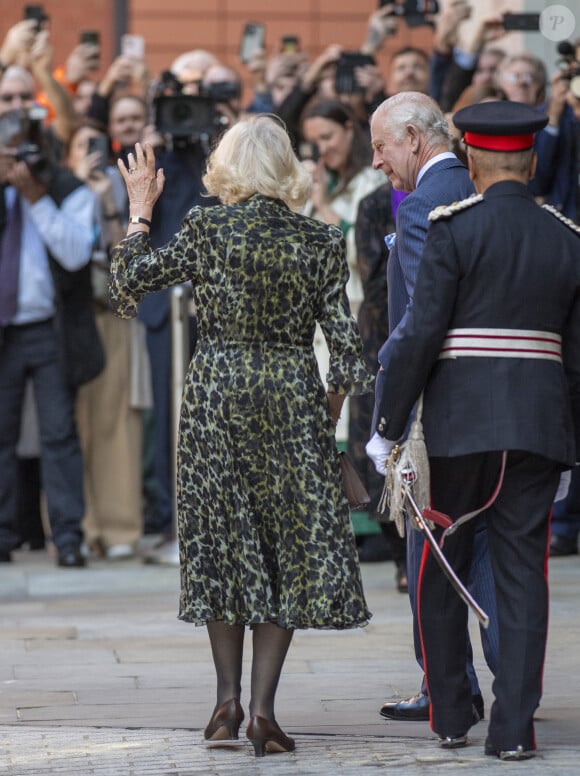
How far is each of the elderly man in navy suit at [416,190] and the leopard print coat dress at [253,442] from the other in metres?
0.28

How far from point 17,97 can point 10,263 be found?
1.30 meters

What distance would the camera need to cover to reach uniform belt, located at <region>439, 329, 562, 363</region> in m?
4.68

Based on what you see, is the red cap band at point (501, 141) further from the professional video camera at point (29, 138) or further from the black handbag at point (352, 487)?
the professional video camera at point (29, 138)

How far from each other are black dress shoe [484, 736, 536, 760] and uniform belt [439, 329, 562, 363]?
1056 millimetres

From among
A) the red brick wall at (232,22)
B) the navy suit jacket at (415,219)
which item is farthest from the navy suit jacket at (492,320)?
the red brick wall at (232,22)

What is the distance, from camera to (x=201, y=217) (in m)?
5.04

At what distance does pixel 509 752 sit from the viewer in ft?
15.5

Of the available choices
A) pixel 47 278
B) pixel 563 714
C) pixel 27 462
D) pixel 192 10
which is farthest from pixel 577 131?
pixel 192 10

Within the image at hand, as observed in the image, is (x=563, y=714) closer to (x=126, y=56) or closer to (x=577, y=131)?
(x=577, y=131)

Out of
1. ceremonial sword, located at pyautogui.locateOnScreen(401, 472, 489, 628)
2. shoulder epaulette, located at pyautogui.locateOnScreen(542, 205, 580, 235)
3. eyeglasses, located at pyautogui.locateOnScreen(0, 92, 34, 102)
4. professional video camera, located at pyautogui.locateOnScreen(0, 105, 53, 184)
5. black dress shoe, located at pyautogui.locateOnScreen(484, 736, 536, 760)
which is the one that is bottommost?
black dress shoe, located at pyautogui.locateOnScreen(484, 736, 536, 760)

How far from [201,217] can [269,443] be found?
26.6 inches

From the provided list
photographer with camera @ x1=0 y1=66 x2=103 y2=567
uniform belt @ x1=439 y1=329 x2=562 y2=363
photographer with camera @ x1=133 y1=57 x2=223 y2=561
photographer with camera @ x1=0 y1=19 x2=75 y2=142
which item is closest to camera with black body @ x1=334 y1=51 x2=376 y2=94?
photographer with camera @ x1=133 y1=57 x2=223 y2=561

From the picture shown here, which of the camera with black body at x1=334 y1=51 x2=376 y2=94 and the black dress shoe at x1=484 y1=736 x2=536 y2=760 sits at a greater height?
the camera with black body at x1=334 y1=51 x2=376 y2=94

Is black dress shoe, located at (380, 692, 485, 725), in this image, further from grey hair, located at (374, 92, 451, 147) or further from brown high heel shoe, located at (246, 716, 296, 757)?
grey hair, located at (374, 92, 451, 147)
